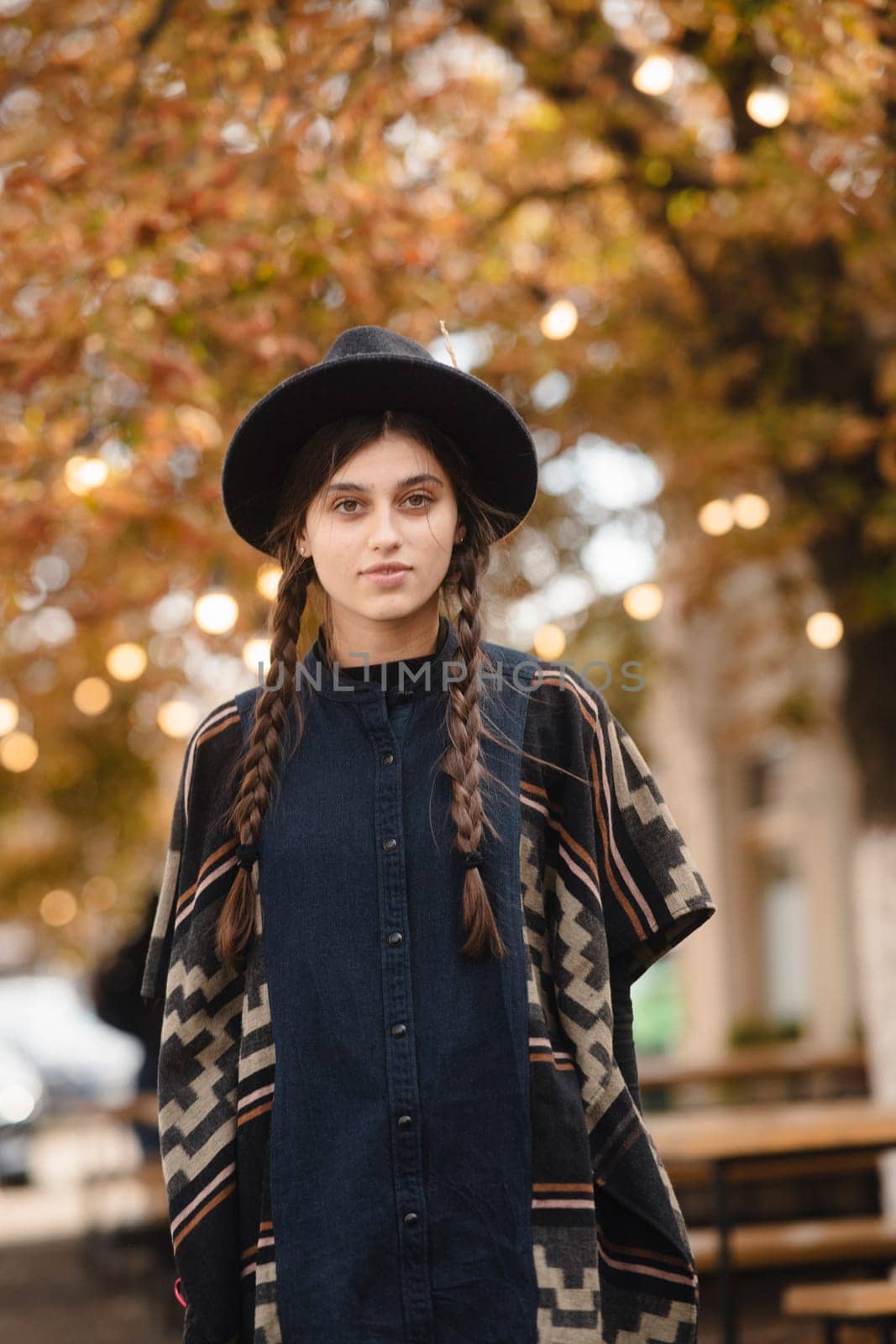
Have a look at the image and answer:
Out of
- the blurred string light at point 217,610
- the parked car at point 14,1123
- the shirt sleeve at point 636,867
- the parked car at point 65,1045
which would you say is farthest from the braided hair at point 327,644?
the parked car at point 65,1045

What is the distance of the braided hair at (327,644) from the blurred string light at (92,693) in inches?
242

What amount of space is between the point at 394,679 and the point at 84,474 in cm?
256

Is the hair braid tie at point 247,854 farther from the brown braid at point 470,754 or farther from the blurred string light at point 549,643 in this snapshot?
the blurred string light at point 549,643

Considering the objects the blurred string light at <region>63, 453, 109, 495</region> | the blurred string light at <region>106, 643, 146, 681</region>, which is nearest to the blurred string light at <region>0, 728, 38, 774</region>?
the blurred string light at <region>106, 643, 146, 681</region>

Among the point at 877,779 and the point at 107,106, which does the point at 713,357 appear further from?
the point at 107,106

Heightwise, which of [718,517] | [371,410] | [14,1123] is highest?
[718,517]

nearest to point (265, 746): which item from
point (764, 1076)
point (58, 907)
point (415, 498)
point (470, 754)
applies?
point (470, 754)

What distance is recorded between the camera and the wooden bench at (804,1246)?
546 cm

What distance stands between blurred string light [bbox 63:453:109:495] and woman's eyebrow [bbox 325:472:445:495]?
2514 mm

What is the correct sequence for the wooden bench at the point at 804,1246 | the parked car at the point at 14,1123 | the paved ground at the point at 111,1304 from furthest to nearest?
1. the parked car at the point at 14,1123
2. the paved ground at the point at 111,1304
3. the wooden bench at the point at 804,1246

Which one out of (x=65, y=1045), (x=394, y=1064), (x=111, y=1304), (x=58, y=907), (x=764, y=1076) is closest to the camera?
(x=394, y=1064)

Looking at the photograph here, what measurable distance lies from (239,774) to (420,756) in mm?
276

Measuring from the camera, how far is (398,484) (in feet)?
7.38

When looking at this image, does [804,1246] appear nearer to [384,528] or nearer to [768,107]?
[768,107]
